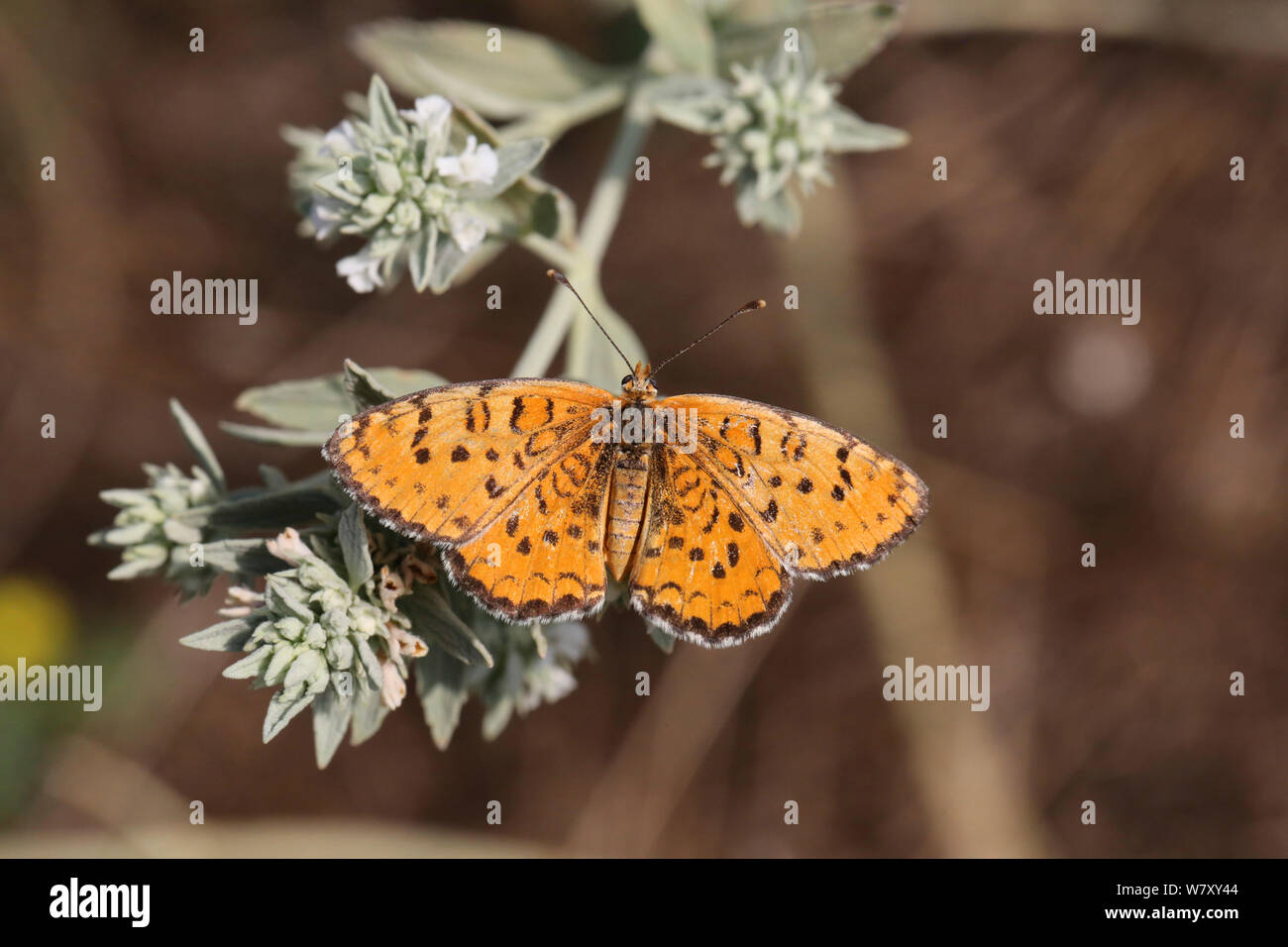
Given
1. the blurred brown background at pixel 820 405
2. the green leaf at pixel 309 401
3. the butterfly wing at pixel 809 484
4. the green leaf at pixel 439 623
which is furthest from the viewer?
the blurred brown background at pixel 820 405

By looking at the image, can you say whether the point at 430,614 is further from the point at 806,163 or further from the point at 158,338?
the point at 158,338

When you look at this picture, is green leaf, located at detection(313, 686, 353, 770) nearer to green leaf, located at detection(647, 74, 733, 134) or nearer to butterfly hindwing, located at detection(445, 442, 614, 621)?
butterfly hindwing, located at detection(445, 442, 614, 621)

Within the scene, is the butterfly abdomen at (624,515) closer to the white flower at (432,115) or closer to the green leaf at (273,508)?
the green leaf at (273,508)

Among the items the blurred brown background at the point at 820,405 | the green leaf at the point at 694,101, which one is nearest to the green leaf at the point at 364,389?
the green leaf at the point at 694,101

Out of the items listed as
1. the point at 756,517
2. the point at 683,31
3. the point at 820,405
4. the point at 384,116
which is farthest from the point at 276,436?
the point at 820,405

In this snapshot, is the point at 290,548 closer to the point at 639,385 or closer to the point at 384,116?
the point at 639,385

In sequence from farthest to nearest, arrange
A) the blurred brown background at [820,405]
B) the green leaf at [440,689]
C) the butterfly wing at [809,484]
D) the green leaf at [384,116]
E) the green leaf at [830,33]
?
the blurred brown background at [820,405], the green leaf at [830,33], the green leaf at [440,689], the green leaf at [384,116], the butterfly wing at [809,484]
